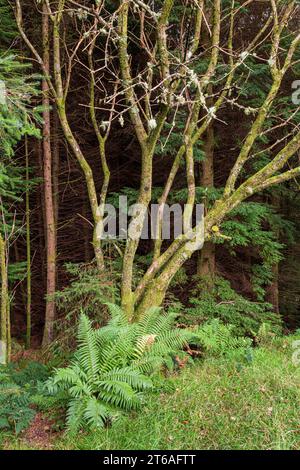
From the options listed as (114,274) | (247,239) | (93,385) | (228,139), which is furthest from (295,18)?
(93,385)

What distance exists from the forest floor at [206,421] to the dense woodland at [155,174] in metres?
0.25

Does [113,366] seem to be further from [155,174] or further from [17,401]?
[155,174]

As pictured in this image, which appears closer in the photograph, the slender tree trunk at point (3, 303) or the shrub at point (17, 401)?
the shrub at point (17, 401)

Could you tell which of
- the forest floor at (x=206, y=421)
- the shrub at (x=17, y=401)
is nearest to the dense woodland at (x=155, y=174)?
the forest floor at (x=206, y=421)

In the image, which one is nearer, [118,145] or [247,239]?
[247,239]

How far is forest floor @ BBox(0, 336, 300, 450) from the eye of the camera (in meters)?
2.86

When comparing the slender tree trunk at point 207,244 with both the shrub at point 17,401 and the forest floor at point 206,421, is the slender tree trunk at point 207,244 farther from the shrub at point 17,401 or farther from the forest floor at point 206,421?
the shrub at point 17,401

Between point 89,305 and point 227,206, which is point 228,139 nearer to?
point 227,206

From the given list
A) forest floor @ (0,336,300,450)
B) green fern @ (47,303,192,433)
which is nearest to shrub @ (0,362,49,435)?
forest floor @ (0,336,300,450)

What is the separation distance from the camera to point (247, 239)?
6.59 metres

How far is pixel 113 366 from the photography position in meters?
3.65

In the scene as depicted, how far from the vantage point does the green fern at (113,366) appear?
3.20m
